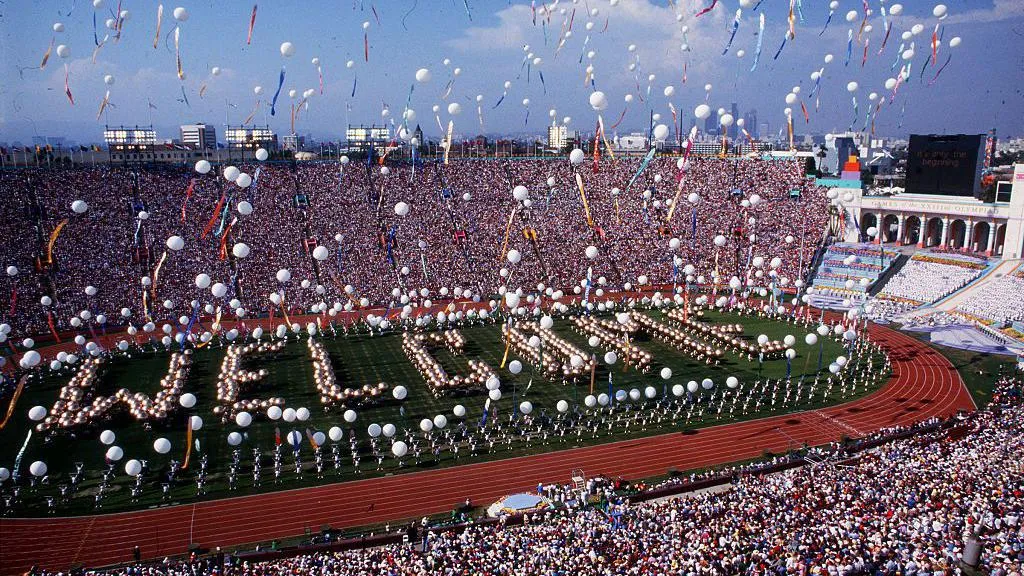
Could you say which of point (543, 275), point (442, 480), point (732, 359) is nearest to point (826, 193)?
point (543, 275)

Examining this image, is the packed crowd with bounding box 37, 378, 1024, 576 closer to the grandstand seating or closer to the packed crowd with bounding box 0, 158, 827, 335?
the packed crowd with bounding box 0, 158, 827, 335

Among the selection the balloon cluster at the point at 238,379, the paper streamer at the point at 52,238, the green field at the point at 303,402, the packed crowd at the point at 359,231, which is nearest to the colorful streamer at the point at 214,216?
the packed crowd at the point at 359,231

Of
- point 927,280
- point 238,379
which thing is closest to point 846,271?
point 927,280

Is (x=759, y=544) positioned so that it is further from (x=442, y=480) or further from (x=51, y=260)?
(x=51, y=260)

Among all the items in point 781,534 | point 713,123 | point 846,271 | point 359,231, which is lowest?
point 781,534

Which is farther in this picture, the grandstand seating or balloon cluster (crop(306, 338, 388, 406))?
the grandstand seating

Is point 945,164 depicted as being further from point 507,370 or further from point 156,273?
point 156,273

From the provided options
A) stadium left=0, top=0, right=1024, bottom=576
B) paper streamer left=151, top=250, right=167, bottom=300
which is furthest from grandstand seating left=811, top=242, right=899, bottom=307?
paper streamer left=151, top=250, right=167, bottom=300
